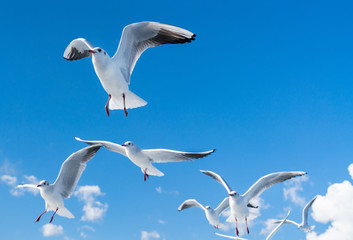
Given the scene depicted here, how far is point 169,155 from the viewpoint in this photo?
25.6ft

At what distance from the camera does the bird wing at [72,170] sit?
28.3ft

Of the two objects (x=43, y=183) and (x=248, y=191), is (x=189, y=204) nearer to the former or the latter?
(x=248, y=191)

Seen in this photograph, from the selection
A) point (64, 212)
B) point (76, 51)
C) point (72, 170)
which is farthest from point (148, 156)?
point (76, 51)

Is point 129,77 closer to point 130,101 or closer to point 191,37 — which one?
point 130,101

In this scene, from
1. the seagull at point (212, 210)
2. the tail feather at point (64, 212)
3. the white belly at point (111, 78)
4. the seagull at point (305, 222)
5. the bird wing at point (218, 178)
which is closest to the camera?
the white belly at point (111, 78)

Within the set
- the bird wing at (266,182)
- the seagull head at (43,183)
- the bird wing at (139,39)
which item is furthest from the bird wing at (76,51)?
the bird wing at (266,182)

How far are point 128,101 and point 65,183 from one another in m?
2.48

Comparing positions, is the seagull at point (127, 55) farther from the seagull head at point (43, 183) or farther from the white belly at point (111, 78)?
the seagull head at point (43, 183)

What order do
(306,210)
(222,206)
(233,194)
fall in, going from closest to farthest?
(233,194), (222,206), (306,210)

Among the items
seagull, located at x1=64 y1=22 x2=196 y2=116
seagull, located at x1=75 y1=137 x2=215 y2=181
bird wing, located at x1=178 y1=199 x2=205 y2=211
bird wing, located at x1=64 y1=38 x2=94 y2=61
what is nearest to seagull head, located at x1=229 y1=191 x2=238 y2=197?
seagull, located at x1=75 y1=137 x2=215 y2=181

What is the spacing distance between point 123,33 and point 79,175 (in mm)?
3223

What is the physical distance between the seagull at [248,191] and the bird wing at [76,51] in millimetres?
4231

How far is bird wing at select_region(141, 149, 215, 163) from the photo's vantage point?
744cm

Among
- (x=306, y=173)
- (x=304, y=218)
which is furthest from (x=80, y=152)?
(x=304, y=218)
